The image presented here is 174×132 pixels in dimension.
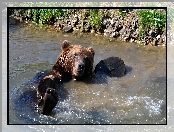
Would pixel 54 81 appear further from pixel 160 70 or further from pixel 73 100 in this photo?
pixel 160 70

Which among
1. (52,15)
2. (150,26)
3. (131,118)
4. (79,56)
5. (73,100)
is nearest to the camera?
(131,118)

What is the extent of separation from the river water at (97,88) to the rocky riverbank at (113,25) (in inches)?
10.7

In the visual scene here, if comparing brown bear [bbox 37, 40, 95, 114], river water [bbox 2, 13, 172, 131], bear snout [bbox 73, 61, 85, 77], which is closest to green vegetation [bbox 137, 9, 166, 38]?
river water [bbox 2, 13, 172, 131]

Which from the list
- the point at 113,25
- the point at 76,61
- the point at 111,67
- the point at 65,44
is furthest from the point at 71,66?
the point at 113,25

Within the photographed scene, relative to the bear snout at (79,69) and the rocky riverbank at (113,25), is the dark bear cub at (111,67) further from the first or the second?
the rocky riverbank at (113,25)

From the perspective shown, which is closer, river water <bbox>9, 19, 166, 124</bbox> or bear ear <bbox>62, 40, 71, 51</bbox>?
river water <bbox>9, 19, 166, 124</bbox>

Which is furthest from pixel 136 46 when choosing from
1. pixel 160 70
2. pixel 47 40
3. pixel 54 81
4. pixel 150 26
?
pixel 54 81

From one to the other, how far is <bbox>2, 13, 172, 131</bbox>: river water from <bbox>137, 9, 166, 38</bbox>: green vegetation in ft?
1.61

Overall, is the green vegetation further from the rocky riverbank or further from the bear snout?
the bear snout

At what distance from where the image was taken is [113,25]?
29.5ft

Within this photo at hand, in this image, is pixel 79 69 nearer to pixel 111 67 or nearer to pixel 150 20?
pixel 111 67

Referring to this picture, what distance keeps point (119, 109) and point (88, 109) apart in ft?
1.74

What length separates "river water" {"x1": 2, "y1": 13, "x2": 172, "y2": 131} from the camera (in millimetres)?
5398

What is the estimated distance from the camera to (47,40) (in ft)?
29.2
